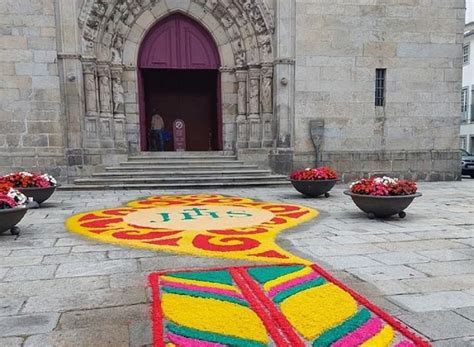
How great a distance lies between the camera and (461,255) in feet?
13.7

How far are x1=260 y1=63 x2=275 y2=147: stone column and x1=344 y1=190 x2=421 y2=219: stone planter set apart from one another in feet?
19.1

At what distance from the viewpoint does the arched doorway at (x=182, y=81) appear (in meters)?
11.9

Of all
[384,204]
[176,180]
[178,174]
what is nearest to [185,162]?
[178,174]

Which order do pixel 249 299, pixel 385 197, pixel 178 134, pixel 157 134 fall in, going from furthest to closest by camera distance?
pixel 178 134, pixel 157 134, pixel 385 197, pixel 249 299

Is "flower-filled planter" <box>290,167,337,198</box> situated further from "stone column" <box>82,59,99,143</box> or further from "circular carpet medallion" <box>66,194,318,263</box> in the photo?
"stone column" <box>82,59,99,143</box>

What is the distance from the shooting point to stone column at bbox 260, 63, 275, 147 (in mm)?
11570

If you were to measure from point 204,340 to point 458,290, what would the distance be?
220cm

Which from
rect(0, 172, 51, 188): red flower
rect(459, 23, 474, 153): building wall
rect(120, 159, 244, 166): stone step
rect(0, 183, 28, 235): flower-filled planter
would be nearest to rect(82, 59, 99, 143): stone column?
rect(120, 159, 244, 166): stone step

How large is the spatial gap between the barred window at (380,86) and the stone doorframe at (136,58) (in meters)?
3.31

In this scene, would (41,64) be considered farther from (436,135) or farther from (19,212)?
(436,135)

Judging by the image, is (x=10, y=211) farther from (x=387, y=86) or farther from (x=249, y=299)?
(x=387, y=86)

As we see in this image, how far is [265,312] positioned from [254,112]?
9.62 m

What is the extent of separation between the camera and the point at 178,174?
1081cm

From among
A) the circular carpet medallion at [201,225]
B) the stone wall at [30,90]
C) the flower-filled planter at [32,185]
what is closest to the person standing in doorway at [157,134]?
the stone wall at [30,90]
